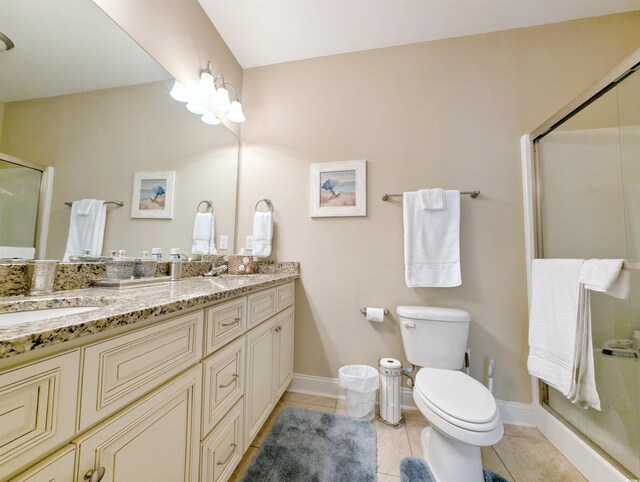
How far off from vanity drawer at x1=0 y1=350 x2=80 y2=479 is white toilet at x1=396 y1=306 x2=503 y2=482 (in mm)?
1206

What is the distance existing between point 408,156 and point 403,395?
5.34 feet

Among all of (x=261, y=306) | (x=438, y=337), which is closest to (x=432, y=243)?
(x=438, y=337)

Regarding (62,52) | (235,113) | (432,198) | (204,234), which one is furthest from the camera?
(235,113)

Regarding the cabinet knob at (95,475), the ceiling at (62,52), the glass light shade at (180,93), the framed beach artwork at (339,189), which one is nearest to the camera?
the cabinet knob at (95,475)

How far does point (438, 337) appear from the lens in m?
1.46

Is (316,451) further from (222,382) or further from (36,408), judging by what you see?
(36,408)

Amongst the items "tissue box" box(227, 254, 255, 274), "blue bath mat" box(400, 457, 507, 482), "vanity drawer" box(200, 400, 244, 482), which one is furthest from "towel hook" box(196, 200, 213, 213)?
"blue bath mat" box(400, 457, 507, 482)

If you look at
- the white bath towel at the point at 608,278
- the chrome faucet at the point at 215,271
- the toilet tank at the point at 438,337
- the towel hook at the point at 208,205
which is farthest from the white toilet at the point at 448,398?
the towel hook at the point at 208,205

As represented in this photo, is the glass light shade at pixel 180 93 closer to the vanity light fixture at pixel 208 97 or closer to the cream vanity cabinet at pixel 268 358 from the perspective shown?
the vanity light fixture at pixel 208 97

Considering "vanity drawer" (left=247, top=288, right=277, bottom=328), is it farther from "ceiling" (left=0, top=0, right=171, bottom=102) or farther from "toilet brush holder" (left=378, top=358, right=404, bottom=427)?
"ceiling" (left=0, top=0, right=171, bottom=102)

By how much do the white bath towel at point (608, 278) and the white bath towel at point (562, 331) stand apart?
6 centimetres

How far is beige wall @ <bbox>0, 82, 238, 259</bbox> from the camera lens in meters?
0.88

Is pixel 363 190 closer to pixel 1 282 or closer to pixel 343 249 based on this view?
pixel 343 249

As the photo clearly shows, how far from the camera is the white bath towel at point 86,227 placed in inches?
38.3
